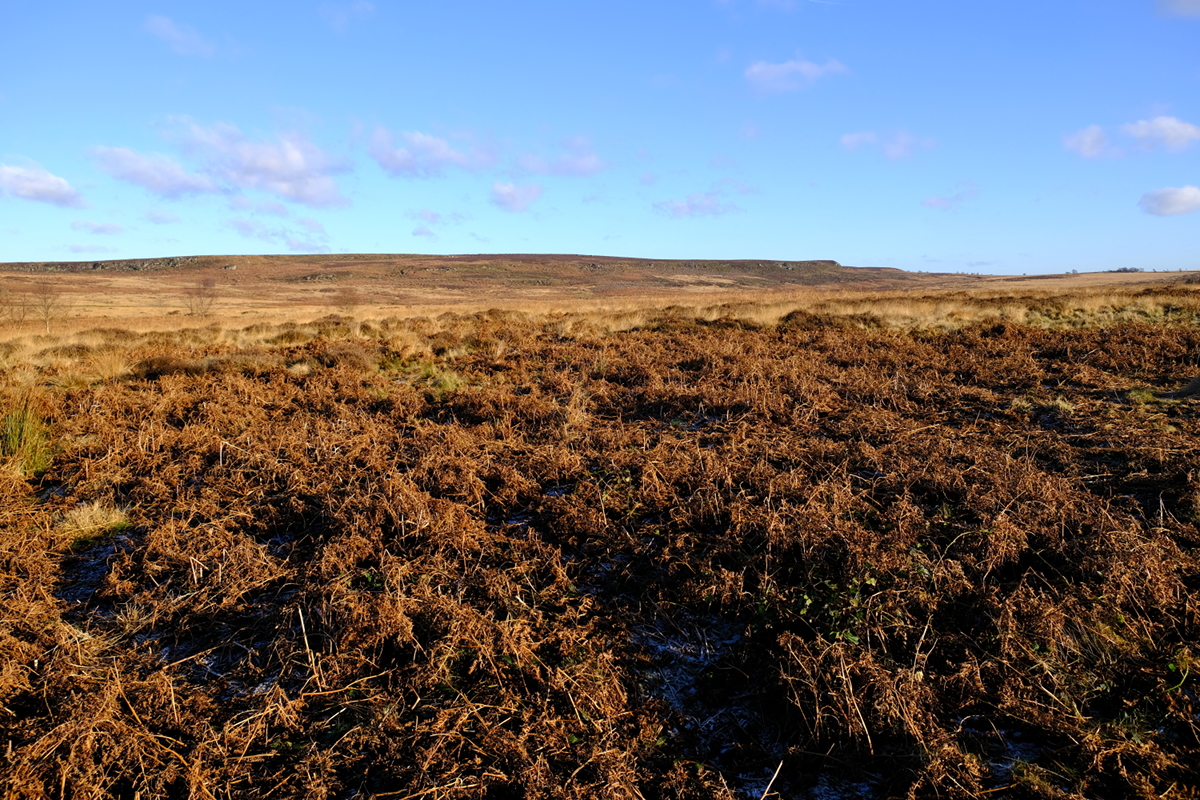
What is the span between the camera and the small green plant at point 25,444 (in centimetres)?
624

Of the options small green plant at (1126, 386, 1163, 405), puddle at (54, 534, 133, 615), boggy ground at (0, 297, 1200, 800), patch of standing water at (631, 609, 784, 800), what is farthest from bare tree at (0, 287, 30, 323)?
small green plant at (1126, 386, 1163, 405)

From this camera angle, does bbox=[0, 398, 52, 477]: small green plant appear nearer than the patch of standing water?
No

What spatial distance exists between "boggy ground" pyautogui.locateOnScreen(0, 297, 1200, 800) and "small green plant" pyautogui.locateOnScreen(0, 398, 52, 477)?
0.15ft

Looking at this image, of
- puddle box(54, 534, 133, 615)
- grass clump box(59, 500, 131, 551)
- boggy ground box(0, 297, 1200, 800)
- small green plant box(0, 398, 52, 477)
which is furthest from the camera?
small green plant box(0, 398, 52, 477)

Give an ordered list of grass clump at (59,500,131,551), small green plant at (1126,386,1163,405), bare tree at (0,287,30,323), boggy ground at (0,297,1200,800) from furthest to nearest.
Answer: bare tree at (0,287,30,323) → small green plant at (1126,386,1163,405) → grass clump at (59,500,131,551) → boggy ground at (0,297,1200,800)

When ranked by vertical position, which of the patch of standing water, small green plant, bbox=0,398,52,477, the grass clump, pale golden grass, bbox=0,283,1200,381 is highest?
pale golden grass, bbox=0,283,1200,381

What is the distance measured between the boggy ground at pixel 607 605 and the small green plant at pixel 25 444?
4 cm

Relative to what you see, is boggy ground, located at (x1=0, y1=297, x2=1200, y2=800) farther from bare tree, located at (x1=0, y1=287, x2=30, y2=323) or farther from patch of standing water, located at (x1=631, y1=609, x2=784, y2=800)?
bare tree, located at (x1=0, y1=287, x2=30, y2=323)

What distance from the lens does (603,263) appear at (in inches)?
5098

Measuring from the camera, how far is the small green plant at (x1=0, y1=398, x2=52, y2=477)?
6238 mm

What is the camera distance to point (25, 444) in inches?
254

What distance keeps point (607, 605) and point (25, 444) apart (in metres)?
6.58

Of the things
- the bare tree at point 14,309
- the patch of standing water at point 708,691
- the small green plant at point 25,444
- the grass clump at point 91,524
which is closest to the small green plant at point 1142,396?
the patch of standing water at point 708,691

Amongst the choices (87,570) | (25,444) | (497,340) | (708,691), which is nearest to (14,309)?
(497,340)
